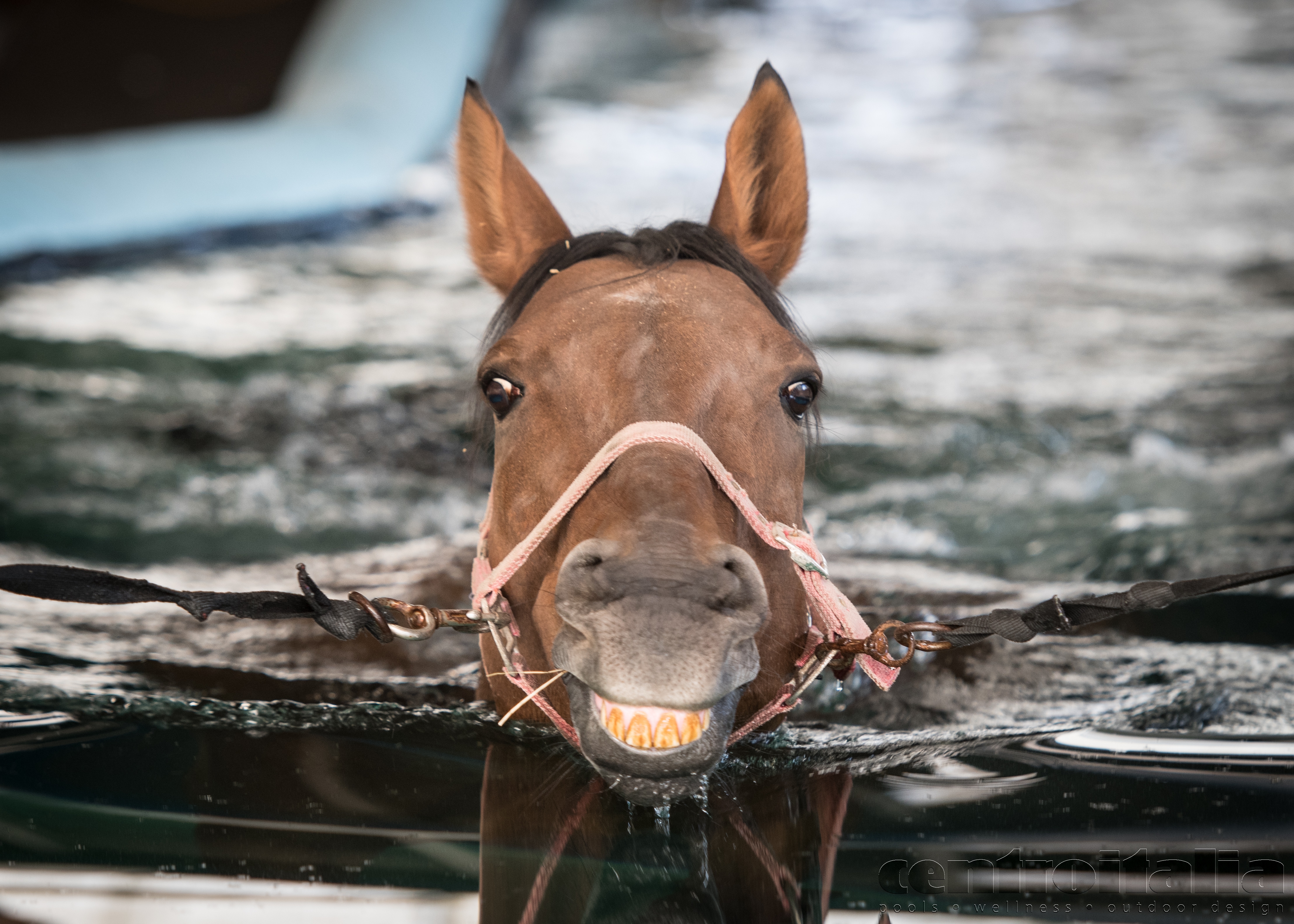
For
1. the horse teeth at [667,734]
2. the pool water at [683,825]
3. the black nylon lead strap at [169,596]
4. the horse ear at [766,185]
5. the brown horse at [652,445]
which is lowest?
the pool water at [683,825]

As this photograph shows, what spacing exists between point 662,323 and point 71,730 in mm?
1714

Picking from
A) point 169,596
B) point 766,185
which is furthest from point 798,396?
point 169,596

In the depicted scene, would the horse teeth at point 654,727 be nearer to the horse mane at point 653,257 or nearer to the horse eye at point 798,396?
the horse eye at point 798,396

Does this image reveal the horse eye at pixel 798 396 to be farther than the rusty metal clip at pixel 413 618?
Yes

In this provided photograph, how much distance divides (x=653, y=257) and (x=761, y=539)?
29.8 inches

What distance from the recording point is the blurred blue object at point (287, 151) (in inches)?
355

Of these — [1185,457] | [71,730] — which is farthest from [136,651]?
[1185,457]

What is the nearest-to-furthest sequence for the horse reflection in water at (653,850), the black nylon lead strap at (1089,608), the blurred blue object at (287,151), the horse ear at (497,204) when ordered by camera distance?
the horse reflection in water at (653,850) → the black nylon lead strap at (1089,608) → the horse ear at (497,204) → the blurred blue object at (287,151)

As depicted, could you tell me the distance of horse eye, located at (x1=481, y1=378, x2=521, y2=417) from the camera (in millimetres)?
2307

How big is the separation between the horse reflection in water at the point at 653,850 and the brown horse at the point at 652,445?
172 mm

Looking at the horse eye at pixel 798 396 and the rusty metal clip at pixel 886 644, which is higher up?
the horse eye at pixel 798 396

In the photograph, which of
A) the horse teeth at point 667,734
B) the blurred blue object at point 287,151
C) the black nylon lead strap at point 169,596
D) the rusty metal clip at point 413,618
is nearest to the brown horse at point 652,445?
the horse teeth at point 667,734

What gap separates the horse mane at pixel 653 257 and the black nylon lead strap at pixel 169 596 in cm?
76

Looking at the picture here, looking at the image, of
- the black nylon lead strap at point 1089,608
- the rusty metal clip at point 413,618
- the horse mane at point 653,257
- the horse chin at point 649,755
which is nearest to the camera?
the horse chin at point 649,755
